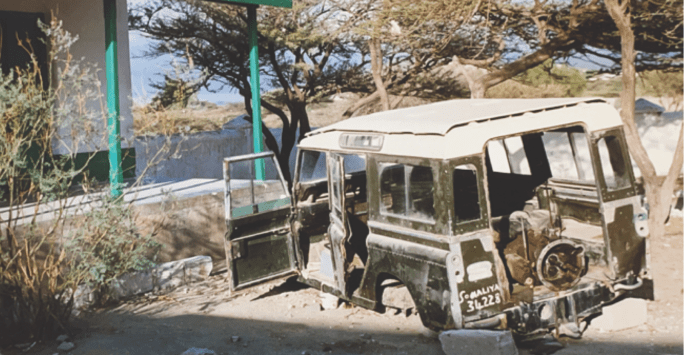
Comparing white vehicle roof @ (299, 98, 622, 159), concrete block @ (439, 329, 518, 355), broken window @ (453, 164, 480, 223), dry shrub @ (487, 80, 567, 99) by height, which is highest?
dry shrub @ (487, 80, 567, 99)

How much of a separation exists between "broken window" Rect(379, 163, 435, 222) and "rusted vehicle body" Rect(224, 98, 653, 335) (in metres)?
0.01

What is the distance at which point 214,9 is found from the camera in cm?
1809

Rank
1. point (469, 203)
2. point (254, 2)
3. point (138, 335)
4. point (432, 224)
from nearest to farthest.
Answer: point (432, 224) < point (469, 203) < point (138, 335) < point (254, 2)

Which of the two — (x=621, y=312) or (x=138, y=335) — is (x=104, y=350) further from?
(x=621, y=312)

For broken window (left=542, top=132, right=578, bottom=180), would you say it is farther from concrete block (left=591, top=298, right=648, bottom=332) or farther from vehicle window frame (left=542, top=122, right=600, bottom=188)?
concrete block (left=591, top=298, right=648, bottom=332)

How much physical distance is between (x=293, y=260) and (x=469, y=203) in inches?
88.7

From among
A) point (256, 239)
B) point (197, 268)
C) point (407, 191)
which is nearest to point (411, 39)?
point (197, 268)

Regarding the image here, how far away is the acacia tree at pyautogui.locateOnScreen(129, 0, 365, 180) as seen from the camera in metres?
17.5

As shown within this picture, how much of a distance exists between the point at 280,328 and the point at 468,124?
269 cm

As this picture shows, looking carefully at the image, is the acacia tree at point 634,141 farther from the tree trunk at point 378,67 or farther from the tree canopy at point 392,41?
the tree trunk at point 378,67

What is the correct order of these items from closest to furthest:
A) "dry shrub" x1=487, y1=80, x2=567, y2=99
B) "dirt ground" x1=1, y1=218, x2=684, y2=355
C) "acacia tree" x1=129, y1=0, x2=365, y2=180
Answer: "dirt ground" x1=1, y1=218, x2=684, y2=355, "acacia tree" x1=129, y1=0, x2=365, y2=180, "dry shrub" x1=487, y1=80, x2=567, y2=99

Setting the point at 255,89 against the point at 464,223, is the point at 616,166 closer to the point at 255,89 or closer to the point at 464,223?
the point at 464,223

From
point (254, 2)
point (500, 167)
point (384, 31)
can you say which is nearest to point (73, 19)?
point (254, 2)

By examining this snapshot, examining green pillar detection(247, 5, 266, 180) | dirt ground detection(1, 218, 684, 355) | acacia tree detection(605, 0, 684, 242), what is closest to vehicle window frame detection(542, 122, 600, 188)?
dirt ground detection(1, 218, 684, 355)
